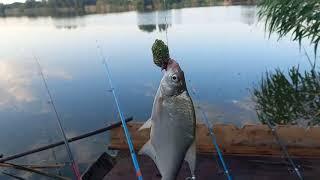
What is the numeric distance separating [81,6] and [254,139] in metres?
115

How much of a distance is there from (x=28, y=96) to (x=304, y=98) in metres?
13.0

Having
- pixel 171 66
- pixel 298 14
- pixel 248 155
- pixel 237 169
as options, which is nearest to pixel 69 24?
pixel 298 14

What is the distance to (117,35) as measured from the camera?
38438 millimetres

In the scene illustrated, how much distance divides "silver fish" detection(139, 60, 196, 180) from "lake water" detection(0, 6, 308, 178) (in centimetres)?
251

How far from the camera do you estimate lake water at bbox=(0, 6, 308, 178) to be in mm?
13401

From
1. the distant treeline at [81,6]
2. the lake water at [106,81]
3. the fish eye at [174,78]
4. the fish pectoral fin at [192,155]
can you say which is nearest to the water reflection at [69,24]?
the lake water at [106,81]

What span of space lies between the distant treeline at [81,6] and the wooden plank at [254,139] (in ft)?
274

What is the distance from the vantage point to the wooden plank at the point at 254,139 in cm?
807

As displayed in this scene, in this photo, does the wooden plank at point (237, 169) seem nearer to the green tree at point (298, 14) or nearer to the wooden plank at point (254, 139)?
the wooden plank at point (254, 139)

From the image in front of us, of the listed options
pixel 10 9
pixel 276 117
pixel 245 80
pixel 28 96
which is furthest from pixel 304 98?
Answer: pixel 10 9

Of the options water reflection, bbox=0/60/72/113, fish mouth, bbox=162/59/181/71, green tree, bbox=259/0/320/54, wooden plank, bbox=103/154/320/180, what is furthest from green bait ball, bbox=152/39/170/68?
water reflection, bbox=0/60/72/113

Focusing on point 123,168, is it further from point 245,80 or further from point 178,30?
point 178,30

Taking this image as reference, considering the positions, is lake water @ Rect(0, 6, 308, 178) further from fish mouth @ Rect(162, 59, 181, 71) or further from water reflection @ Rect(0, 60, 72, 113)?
fish mouth @ Rect(162, 59, 181, 71)

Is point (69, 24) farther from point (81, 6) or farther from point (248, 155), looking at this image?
point (81, 6)
